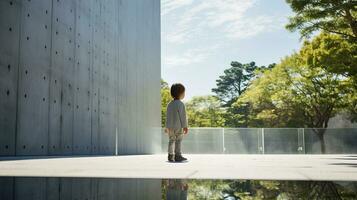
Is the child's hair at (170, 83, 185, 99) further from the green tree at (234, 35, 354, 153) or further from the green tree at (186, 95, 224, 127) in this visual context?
the green tree at (186, 95, 224, 127)

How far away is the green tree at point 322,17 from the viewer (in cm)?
1352

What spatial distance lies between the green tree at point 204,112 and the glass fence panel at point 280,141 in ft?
66.1

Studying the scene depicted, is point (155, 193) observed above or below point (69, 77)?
below

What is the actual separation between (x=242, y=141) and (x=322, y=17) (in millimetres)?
9442

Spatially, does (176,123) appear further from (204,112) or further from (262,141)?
(204,112)

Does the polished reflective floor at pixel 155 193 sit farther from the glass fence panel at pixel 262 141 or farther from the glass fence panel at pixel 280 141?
the glass fence panel at pixel 280 141

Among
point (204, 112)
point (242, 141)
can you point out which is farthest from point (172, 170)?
point (204, 112)

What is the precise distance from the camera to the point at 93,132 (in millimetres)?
8984

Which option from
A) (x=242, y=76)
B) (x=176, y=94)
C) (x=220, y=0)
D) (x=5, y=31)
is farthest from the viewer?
(x=242, y=76)

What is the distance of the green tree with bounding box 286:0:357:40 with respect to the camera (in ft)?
44.3

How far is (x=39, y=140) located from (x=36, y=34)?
1.85 meters

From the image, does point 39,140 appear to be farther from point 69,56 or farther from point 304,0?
point 304,0

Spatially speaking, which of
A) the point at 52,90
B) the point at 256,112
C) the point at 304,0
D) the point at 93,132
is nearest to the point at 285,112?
the point at 256,112

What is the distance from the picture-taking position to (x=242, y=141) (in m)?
21.2
